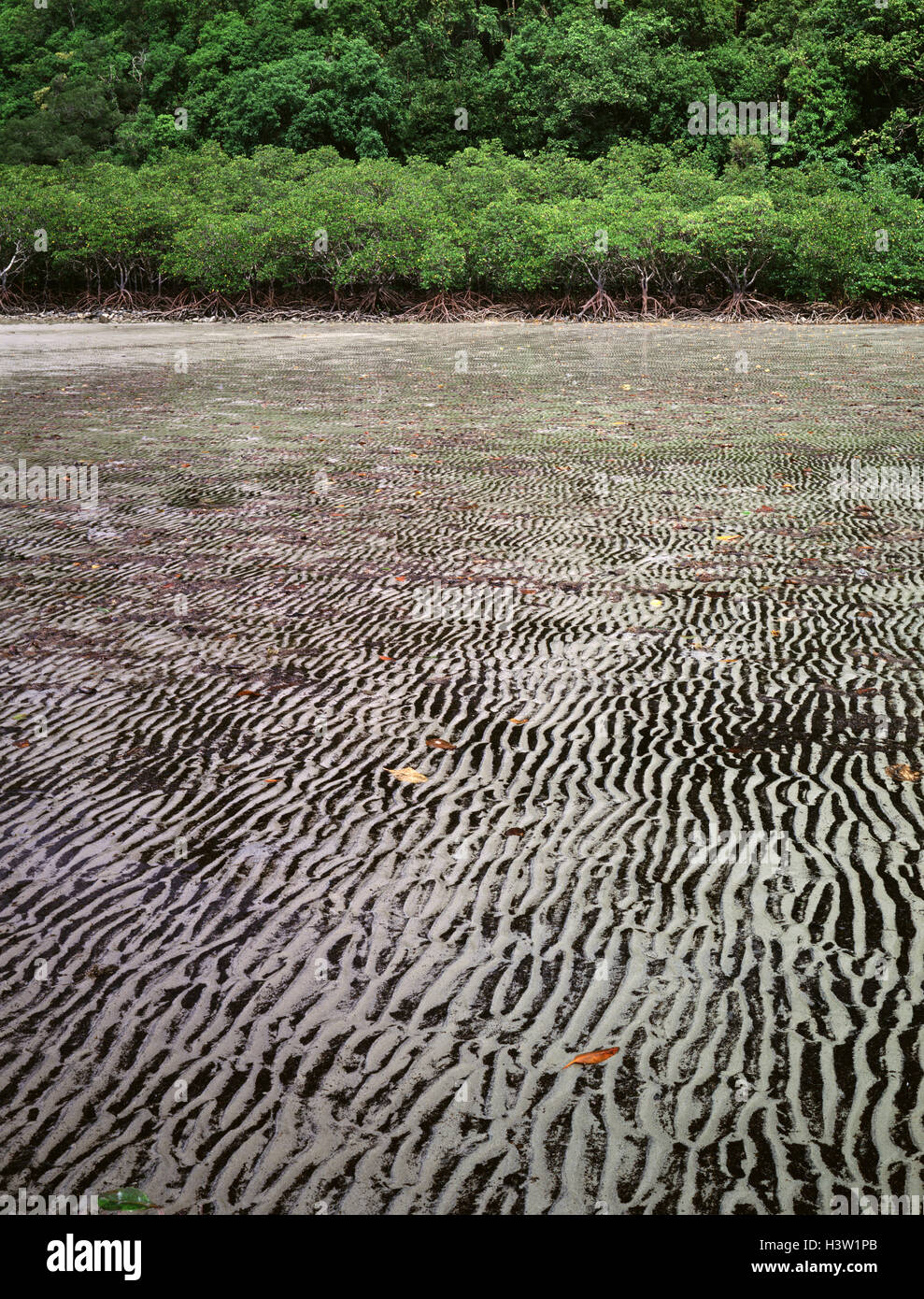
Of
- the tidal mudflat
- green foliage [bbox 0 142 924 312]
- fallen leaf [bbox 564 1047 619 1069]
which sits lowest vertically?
fallen leaf [bbox 564 1047 619 1069]

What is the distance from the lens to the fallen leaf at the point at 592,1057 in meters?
2.81

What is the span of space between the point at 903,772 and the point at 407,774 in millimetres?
1889

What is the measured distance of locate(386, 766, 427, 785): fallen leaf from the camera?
14.2 feet

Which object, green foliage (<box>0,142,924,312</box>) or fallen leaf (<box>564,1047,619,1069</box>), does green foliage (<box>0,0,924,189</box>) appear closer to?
green foliage (<box>0,142,924,312</box>)

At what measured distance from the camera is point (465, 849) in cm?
384

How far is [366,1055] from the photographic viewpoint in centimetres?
285

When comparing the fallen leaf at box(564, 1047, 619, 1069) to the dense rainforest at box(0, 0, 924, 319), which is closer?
the fallen leaf at box(564, 1047, 619, 1069)

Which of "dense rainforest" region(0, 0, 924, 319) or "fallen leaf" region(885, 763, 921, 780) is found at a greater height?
"dense rainforest" region(0, 0, 924, 319)

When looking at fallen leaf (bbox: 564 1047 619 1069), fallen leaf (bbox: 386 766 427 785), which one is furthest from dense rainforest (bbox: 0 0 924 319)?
fallen leaf (bbox: 564 1047 619 1069)

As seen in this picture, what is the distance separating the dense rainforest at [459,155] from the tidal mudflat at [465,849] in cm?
2769

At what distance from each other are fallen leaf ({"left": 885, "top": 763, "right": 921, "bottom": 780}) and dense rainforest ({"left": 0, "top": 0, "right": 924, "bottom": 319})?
3148 centimetres

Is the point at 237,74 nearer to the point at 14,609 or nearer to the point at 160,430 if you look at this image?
the point at 160,430

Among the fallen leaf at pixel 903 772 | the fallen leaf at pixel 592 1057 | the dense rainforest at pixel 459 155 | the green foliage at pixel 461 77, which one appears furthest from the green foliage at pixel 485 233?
the fallen leaf at pixel 592 1057

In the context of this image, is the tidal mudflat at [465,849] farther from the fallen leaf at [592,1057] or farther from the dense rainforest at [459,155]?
the dense rainforest at [459,155]
